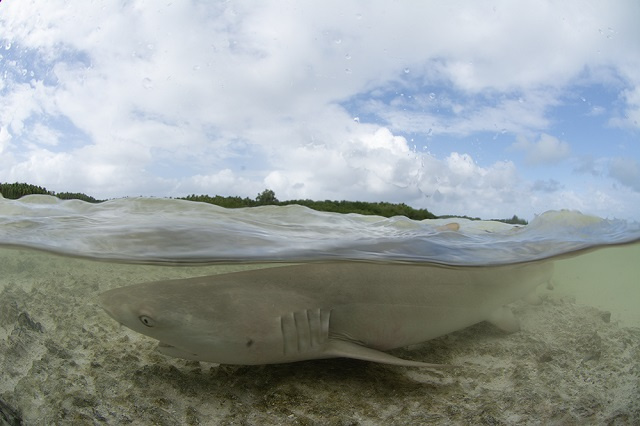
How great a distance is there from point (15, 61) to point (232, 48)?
251 centimetres

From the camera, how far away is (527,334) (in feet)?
11.9

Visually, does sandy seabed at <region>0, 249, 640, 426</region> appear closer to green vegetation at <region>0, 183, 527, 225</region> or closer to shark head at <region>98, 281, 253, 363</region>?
shark head at <region>98, 281, 253, 363</region>

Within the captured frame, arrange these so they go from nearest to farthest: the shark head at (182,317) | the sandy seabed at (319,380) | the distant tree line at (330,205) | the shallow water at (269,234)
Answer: the sandy seabed at (319,380)
the shark head at (182,317)
the shallow water at (269,234)
the distant tree line at (330,205)

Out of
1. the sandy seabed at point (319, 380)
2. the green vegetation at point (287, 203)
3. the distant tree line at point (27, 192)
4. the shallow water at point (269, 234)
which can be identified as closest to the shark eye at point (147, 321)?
the sandy seabed at point (319, 380)

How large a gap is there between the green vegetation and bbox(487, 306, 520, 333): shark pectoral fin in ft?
6.22

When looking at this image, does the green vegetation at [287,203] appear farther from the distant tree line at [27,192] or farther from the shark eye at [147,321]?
the shark eye at [147,321]

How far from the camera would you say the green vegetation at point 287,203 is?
566 cm

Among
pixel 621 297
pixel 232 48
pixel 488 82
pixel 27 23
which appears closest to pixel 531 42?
pixel 488 82

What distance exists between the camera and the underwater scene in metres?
2.84

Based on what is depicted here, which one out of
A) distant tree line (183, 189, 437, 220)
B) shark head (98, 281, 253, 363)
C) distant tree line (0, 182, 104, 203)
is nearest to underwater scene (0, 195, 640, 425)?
shark head (98, 281, 253, 363)

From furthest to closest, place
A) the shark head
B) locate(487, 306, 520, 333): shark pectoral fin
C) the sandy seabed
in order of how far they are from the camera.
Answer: locate(487, 306, 520, 333): shark pectoral fin, the shark head, the sandy seabed

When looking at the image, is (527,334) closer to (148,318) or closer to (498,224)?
(498,224)

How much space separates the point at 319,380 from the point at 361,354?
1.09ft

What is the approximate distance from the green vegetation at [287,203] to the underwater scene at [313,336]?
816 millimetres
